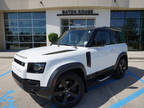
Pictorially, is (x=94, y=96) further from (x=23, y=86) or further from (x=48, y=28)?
(x=48, y=28)

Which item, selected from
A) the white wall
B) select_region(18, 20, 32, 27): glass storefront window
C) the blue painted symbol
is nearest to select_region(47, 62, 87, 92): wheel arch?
the blue painted symbol

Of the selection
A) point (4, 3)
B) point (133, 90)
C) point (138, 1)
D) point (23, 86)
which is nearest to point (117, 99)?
point (133, 90)

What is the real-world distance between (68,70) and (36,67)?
0.73 metres

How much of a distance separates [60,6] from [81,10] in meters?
2.44

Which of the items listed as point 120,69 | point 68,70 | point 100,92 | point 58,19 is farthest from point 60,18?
point 68,70

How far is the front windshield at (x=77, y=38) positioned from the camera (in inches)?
135

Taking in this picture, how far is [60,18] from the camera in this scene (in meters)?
13.7

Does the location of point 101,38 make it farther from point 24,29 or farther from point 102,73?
point 24,29

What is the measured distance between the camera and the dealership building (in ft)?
42.0

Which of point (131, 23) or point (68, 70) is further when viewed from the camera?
point (131, 23)

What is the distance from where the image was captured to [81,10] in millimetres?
13195

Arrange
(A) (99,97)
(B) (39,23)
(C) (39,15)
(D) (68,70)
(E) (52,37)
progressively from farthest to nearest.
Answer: (B) (39,23) → (C) (39,15) → (E) (52,37) → (A) (99,97) → (D) (68,70)

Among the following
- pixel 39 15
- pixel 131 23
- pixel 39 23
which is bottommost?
pixel 131 23

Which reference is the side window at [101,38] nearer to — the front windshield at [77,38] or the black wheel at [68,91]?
the front windshield at [77,38]
